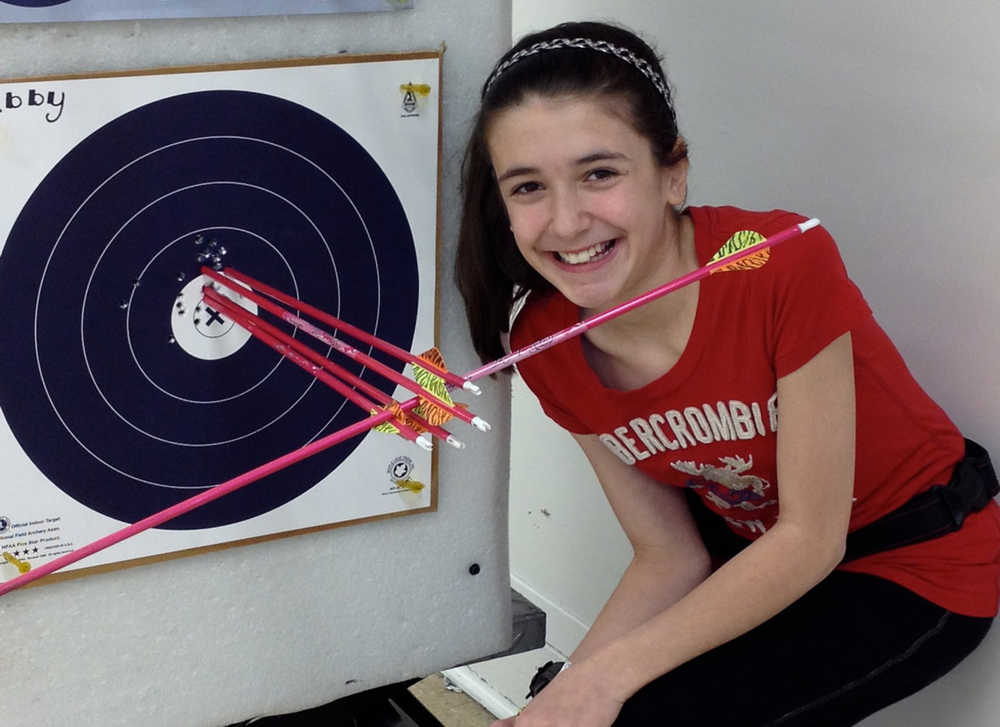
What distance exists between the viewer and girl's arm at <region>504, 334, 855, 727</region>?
1.17 metres

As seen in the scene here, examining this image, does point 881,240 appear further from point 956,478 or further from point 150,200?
point 150,200

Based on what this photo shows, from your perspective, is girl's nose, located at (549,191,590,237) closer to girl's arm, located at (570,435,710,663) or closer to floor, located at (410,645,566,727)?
girl's arm, located at (570,435,710,663)

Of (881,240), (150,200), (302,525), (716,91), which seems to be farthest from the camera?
(716,91)

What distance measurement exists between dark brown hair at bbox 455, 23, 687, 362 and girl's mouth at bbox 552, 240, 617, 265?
88 millimetres

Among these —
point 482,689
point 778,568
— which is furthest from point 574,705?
point 482,689

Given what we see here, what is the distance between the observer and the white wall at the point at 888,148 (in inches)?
52.1

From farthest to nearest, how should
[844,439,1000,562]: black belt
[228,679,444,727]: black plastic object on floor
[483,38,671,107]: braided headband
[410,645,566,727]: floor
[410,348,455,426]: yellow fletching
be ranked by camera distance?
[410,645,566,727]: floor, [228,679,444,727]: black plastic object on floor, [844,439,1000,562]: black belt, [483,38,671,107]: braided headband, [410,348,455,426]: yellow fletching

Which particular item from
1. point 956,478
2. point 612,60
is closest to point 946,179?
point 956,478

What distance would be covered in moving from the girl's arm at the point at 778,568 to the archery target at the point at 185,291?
1.04 ft

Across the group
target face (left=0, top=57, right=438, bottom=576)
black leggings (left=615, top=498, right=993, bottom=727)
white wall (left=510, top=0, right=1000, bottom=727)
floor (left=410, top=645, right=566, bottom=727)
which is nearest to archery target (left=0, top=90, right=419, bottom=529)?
target face (left=0, top=57, right=438, bottom=576)

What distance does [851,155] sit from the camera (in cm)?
145

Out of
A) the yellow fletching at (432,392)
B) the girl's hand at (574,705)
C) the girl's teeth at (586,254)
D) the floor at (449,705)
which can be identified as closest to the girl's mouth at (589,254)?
the girl's teeth at (586,254)

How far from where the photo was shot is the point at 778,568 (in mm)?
1198

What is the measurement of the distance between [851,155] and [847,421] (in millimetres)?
389
